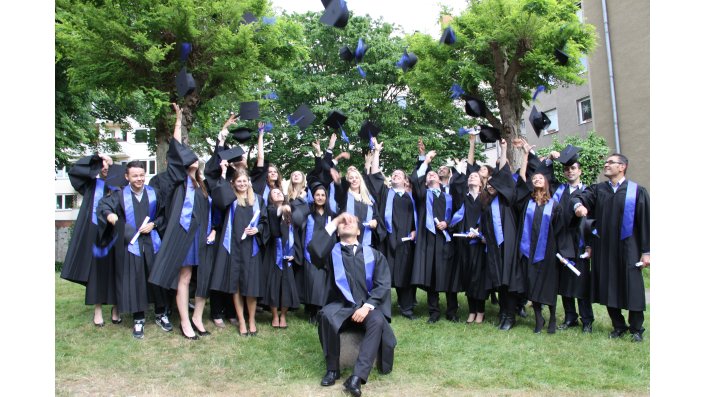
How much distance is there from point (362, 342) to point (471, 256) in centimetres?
273

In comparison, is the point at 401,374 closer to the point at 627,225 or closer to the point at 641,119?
the point at 627,225

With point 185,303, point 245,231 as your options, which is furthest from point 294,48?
point 185,303

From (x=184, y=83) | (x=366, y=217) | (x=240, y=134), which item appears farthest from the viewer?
(x=240, y=134)

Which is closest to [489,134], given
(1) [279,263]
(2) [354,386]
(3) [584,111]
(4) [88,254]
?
(1) [279,263]

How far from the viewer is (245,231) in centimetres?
614

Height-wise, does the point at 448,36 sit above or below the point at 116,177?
above

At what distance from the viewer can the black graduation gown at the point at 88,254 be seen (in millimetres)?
5914

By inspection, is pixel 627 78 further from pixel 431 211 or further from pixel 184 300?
pixel 184 300

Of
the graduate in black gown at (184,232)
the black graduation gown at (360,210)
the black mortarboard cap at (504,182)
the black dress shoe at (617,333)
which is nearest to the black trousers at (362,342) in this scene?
the graduate in black gown at (184,232)

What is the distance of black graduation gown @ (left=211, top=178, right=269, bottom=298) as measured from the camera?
603 cm

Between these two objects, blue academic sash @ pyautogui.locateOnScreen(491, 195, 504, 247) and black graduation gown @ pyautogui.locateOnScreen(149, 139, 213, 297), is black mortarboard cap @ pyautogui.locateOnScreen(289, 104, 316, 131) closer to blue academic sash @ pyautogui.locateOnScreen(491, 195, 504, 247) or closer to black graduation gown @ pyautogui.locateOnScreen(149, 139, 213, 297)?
black graduation gown @ pyautogui.locateOnScreen(149, 139, 213, 297)

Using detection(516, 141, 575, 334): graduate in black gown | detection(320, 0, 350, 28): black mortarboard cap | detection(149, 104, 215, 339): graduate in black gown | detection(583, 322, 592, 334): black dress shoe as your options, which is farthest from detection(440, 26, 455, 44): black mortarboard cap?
detection(149, 104, 215, 339): graduate in black gown

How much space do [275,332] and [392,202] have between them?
7.55 ft

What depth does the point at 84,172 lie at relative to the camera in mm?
6090
